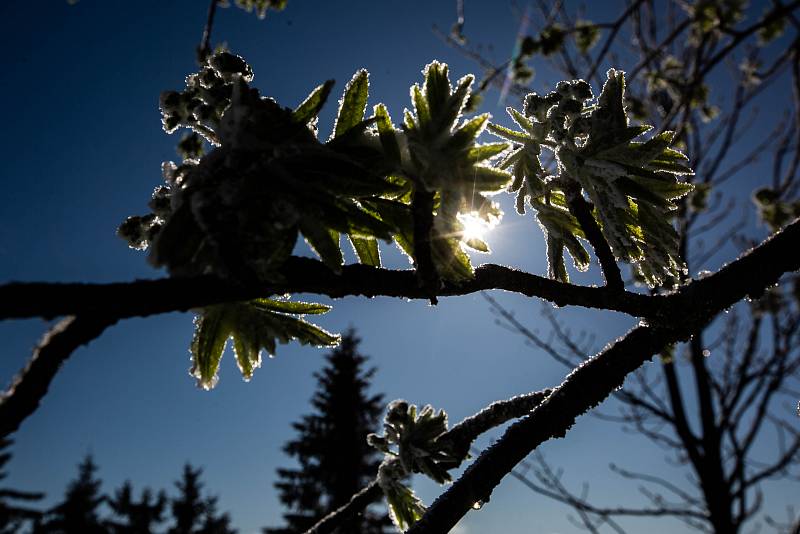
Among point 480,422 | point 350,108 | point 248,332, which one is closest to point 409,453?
point 480,422

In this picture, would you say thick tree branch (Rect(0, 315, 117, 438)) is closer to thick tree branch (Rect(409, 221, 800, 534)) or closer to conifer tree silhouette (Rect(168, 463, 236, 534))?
thick tree branch (Rect(409, 221, 800, 534))

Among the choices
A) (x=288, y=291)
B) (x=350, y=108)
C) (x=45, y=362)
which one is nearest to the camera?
(x=45, y=362)

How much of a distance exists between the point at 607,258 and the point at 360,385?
79.2 ft

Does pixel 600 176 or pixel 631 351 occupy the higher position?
pixel 600 176

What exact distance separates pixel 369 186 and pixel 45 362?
696 mm

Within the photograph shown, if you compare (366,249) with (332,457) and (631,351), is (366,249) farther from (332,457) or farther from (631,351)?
(332,457)

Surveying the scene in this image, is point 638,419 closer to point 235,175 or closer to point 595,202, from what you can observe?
point 595,202

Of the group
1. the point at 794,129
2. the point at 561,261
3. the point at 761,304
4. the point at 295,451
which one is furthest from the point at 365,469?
the point at 561,261

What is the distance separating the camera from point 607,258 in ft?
5.27

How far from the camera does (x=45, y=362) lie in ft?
2.81

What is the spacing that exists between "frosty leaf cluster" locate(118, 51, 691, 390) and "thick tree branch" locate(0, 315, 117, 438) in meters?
0.17

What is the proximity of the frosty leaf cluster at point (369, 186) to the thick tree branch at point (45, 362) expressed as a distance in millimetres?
167

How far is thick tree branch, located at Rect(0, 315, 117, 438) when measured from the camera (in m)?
0.83

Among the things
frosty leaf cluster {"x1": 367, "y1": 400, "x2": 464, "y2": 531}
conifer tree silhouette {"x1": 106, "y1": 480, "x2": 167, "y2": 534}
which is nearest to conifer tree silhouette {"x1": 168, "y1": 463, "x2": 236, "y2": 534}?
conifer tree silhouette {"x1": 106, "y1": 480, "x2": 167, "y2": 534}
